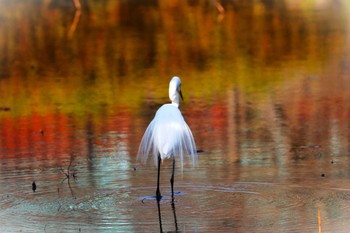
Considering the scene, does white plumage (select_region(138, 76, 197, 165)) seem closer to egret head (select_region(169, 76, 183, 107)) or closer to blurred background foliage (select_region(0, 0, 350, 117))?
egret head (select_region(169, 76, 183, 107))

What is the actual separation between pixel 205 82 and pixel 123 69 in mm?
2933

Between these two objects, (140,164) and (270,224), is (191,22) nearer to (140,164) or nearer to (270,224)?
(140,164)

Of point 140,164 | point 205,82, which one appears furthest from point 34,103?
point 140,164

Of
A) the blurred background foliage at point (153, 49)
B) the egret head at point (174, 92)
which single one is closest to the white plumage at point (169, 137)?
the egret head at point (174, 92)

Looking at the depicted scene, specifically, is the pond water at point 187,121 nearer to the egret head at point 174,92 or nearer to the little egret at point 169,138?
the little egret at point 169,138

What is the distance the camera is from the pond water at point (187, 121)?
29.3 feet

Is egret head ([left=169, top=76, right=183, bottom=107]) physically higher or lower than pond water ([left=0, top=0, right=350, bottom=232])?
higher

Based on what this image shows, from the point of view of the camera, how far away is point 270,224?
8.23m

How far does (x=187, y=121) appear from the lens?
14.3 meters

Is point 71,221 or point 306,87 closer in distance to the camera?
point 71,221

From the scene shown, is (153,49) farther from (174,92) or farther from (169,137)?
(169,137)

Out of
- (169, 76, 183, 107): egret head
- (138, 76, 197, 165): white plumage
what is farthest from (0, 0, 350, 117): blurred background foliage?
(138, 76, 197, 165): white plumage

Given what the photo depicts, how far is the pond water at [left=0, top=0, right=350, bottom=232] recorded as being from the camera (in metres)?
8.92

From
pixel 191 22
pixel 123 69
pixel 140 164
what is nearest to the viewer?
pixel 140 164
